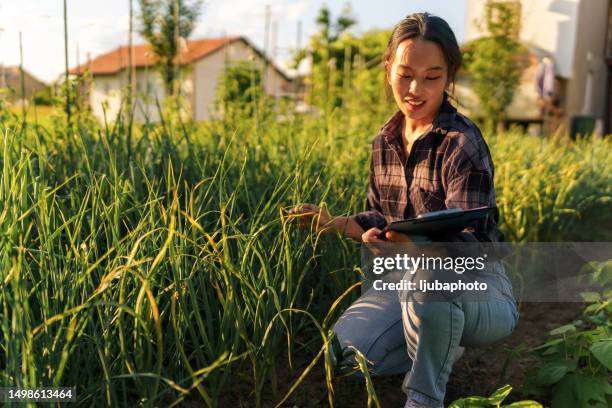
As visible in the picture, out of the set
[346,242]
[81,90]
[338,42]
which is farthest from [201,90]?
[346,242]

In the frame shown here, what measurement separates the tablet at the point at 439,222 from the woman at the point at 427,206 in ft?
0.14

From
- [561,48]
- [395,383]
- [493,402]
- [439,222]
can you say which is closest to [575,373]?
[493,402]

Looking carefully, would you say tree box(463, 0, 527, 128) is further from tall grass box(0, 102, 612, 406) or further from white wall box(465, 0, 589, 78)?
tall grass box(0, 102, 612, 406)

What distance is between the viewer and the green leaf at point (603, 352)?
1438 mm

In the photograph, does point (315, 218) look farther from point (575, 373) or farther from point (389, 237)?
point (575, 373)

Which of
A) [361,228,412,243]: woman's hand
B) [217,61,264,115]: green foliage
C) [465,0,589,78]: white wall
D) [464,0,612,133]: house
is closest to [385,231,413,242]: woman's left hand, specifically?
[361,228,412,243]: woman's hand

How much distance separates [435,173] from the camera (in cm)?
172

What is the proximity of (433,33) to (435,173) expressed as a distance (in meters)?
0.39

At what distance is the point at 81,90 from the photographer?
11.9ft

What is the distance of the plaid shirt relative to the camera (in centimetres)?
162

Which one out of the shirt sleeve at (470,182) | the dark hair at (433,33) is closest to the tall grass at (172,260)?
the shirt sleeve at (470,182)

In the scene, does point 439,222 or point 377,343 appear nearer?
point 439,222

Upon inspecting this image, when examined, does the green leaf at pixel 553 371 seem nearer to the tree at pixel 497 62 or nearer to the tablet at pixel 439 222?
the tablet at pixel 439 222

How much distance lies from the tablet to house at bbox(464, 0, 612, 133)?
13.6 m
